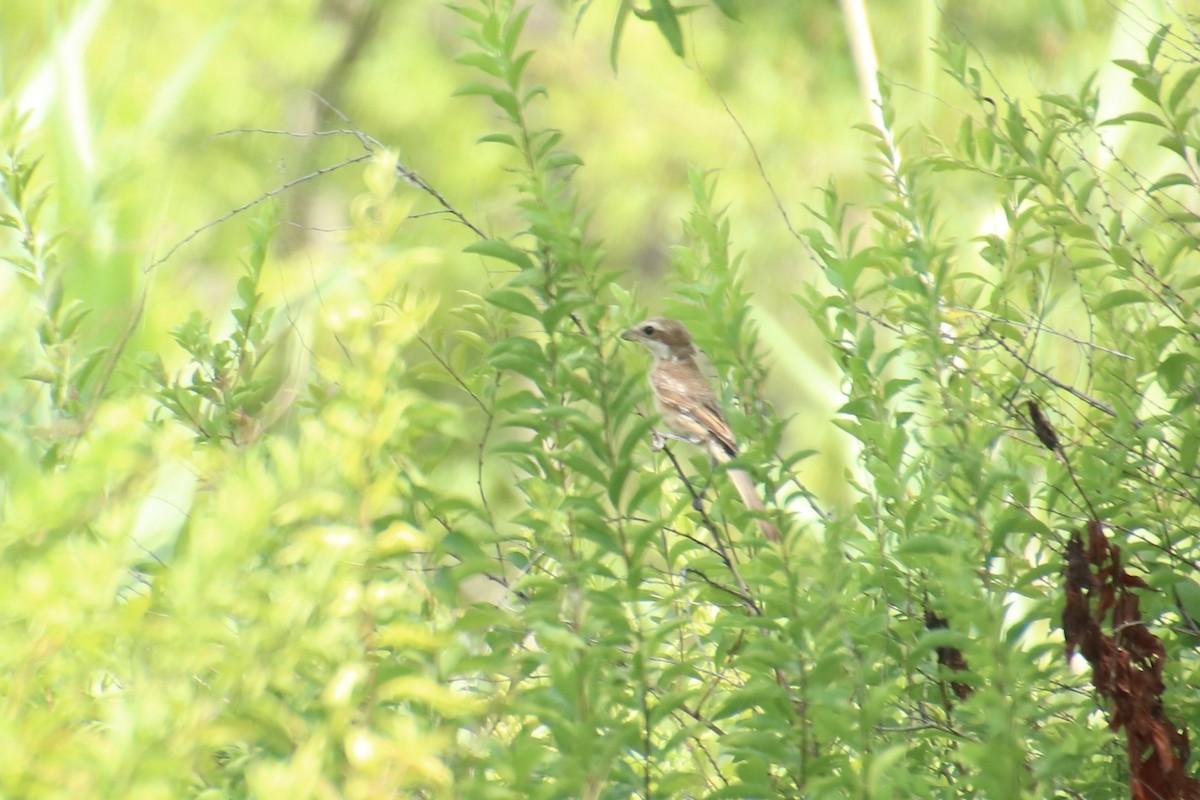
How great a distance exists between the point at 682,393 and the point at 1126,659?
14.5 feet

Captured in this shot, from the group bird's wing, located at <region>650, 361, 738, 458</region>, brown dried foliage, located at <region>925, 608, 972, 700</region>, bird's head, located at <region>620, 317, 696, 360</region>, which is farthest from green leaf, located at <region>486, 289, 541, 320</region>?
bird's head, located at <region>620, 317, 696, 360</region>

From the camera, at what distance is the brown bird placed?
5.62m

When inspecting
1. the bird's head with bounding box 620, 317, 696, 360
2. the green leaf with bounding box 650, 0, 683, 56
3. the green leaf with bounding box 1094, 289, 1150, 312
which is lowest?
the green leaf with bounding box 1094, 289, 1150, 312

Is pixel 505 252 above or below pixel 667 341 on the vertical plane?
below

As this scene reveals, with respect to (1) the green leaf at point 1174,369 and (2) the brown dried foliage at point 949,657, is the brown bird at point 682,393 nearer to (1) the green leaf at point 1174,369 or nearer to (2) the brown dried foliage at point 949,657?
(2) the brown dried foliage at point 949,657

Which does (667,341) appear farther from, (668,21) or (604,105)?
(604,105)

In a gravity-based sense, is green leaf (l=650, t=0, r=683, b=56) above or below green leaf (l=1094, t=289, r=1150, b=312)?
above

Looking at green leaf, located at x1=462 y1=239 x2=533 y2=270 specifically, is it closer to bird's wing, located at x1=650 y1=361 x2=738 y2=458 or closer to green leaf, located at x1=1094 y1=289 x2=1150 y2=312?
green leaf, located at x1=1094 y1=289 x2=1150 y2=312

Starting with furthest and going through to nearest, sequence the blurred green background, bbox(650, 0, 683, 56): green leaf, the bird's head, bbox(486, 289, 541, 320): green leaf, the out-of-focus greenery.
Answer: the blurred green background < the bird's head < bbox(650, 0, 683, 56): green leaf < bbox(486, 289, 541, 320): green leaf < the out-of-focus greenery

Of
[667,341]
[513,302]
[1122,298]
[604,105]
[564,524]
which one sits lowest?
[564,524]

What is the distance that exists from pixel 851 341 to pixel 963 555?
0.66 metres

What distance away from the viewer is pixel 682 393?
19.6 ft

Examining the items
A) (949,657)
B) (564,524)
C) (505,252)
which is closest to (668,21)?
(505,252)

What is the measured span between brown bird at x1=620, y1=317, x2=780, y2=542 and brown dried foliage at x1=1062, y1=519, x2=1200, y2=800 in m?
3.59
